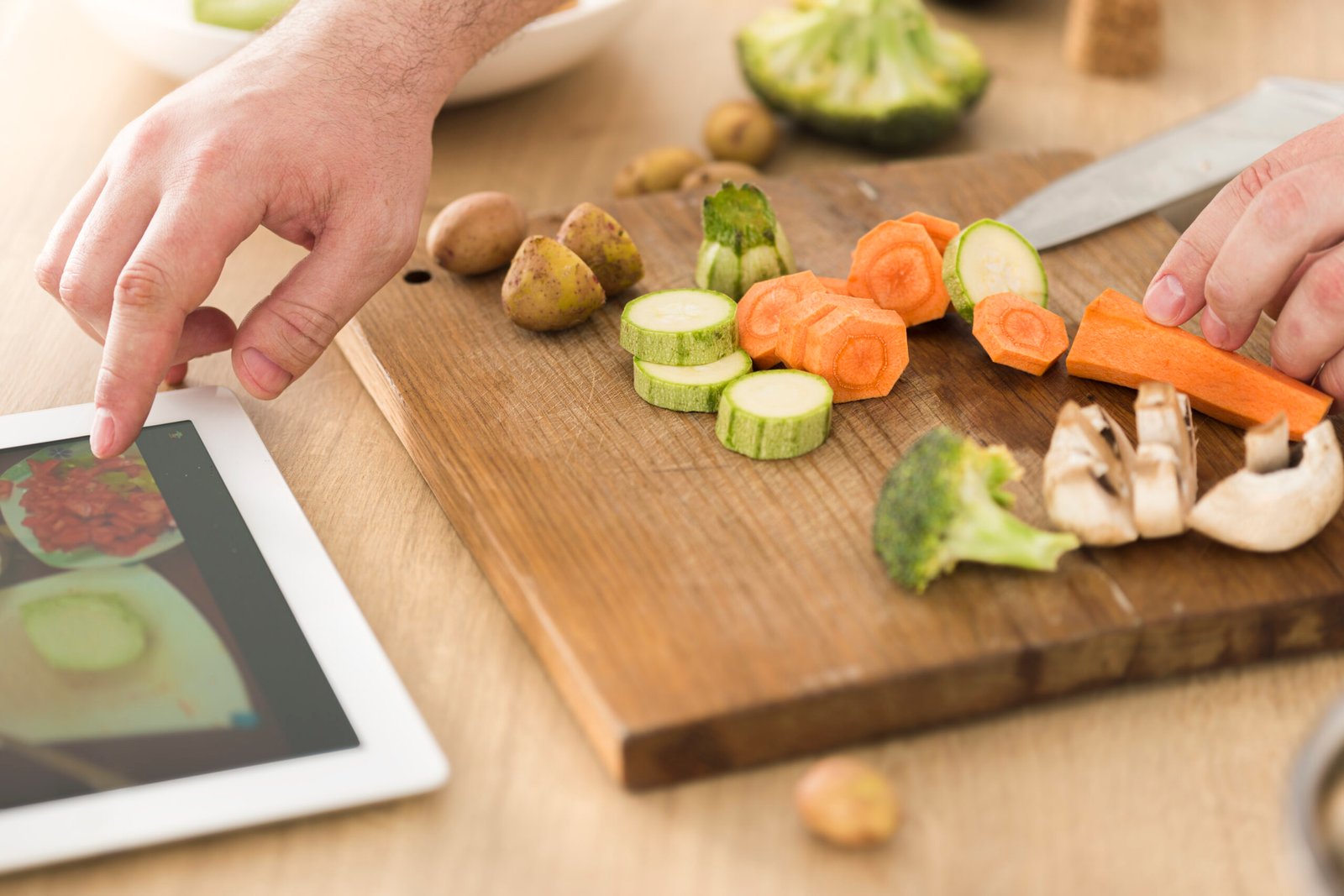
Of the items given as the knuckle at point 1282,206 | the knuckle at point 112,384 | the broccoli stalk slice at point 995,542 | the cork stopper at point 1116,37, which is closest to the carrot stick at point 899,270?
the knuckle at point 1282,206

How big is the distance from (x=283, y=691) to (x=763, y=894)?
55 centimetres

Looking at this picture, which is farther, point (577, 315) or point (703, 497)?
point (577, 315)

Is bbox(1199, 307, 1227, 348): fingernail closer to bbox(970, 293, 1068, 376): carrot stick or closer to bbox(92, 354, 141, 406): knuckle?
bbox(970, 293, 1068, 376): carrot stick

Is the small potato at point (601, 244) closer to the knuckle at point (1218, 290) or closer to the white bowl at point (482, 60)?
the white bowl at point (482, 60)

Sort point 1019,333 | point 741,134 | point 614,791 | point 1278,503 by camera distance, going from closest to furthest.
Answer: point 614,791
point 1278,503
point 1019,333
point 741,134

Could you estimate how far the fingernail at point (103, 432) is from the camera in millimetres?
1601

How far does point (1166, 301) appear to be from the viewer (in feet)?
5.89

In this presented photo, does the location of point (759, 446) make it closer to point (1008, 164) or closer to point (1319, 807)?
point (1319, 807)

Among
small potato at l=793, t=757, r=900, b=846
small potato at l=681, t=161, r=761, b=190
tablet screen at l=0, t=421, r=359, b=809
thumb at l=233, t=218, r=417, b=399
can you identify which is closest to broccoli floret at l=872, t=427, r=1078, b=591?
small potato at l=793, t=757, r=900, b=846

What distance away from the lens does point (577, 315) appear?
6.35 feet

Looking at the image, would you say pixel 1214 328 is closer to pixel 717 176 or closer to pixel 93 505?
pixel 717 176

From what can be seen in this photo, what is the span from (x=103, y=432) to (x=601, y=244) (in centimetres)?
77

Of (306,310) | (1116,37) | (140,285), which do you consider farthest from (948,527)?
(1116,37)

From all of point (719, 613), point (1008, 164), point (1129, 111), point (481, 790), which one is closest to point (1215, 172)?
point (1008, 164)
